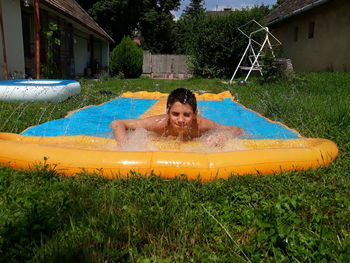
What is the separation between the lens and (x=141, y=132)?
4.29 m

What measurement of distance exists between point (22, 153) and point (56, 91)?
4357 mm

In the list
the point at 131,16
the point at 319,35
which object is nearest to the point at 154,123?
the point at 319,35

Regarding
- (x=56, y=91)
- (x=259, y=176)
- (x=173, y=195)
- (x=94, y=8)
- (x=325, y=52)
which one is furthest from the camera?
(x=94, y=8)

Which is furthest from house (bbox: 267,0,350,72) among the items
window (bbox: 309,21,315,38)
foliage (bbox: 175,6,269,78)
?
foliage (bbox: 175,6,269,78)

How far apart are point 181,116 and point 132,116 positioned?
10.5 feet

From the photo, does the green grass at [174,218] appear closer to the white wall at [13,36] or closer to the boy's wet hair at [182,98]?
the boy's wet hair at [182,98]

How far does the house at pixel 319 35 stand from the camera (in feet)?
39.8

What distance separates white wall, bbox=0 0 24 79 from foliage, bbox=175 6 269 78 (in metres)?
10.3

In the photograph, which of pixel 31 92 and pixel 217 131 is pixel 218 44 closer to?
pixel 31 92

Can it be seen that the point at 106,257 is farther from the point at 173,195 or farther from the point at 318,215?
the point at 318,215

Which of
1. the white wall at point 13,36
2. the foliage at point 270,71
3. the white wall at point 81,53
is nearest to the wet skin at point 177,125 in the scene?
the white wall at point 13,36

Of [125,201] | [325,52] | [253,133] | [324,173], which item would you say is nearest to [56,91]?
[253,133]

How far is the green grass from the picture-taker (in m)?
1.60

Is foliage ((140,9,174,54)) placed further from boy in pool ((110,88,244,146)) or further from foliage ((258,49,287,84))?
boy in pool ((110,88,244,146))
